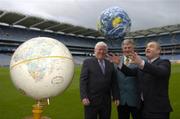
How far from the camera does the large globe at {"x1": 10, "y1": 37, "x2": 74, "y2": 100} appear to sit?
4.39 meters

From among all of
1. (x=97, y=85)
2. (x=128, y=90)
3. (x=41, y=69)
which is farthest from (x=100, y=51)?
(x=41, y=69)

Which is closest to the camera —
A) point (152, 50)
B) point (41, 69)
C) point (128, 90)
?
point (41, 69)

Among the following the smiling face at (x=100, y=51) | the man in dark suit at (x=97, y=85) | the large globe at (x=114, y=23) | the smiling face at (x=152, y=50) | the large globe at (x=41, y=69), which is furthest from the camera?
the large globe at (x=114, y=23)

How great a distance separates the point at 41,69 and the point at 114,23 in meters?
3.96

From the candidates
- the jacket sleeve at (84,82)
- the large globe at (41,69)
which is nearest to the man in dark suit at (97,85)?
the jacket sleeve at (84,82)

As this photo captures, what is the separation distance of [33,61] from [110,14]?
14.7 feet

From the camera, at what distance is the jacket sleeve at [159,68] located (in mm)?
5031

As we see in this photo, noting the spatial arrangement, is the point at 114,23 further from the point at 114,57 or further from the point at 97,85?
the point at 114,57

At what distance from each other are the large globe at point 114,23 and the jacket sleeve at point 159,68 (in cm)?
246

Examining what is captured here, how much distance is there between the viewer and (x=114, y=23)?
8023mm

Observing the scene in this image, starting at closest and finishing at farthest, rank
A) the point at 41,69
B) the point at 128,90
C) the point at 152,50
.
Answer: the point at 41,69 < the point at 152,50 < the point at 128,90

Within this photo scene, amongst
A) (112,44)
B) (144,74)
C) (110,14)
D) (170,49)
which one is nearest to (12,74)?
(144,74)

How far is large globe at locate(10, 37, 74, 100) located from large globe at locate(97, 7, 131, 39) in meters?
3.36

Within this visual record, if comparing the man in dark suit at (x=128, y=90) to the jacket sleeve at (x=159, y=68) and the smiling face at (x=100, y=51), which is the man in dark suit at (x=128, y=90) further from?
the jacket sleeve at (x=159, y=68)
